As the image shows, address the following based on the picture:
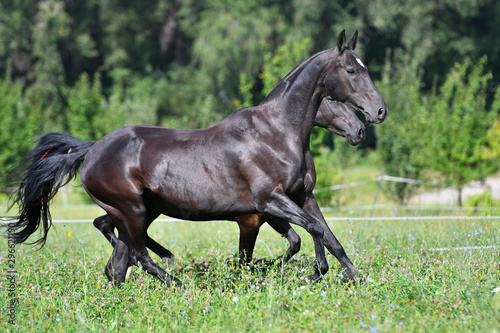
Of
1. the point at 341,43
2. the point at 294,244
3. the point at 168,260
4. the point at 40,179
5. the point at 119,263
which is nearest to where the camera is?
the point at 341,43

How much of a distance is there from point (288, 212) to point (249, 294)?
2.49 ft

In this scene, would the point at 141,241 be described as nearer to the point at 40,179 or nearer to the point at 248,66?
the point at 40,179

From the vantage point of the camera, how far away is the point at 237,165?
5059 mm

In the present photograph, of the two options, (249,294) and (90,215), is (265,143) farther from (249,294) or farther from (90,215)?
Result: (90,215)

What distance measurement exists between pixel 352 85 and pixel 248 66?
73.2 feet

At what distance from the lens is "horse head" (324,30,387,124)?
4914 millimetres

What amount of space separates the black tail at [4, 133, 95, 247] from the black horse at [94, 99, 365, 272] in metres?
1.09

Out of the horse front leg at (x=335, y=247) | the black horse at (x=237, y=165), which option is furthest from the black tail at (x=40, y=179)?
the horse front leg at (x=335, y=247)

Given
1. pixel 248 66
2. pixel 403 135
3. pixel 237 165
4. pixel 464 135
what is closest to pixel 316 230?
pixel 237 165

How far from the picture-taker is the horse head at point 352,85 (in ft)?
16.1

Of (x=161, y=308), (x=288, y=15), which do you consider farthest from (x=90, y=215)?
(x=288, y=15)

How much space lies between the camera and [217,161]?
5.11m

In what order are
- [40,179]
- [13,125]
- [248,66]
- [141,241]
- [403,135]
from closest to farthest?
[141,241] → [40,179] → [403,135] → [13,125] → [248,66]

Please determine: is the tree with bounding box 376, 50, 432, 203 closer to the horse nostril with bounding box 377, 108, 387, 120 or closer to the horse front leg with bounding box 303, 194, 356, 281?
the horse front leg with bounding box 303, 194, 356, 281
